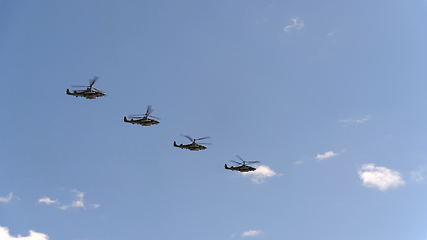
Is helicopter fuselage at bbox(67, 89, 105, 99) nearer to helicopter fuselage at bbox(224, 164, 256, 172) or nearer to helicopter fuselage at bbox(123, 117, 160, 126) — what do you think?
helicopter fuselage at bbox(123, 117, 160, 126)

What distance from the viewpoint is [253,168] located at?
648 ft

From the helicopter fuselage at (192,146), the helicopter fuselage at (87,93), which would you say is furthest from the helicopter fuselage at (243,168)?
the helicopter fuselage at (87,93)

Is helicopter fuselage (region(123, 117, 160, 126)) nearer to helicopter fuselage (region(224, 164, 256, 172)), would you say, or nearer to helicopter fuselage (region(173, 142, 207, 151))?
helicopter fuselage (region(173, 142, 207, 151))

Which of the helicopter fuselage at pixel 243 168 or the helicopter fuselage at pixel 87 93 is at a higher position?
the helicopter fuselage at pixel 87 93

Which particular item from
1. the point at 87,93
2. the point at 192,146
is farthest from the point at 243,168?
the point at 87,93

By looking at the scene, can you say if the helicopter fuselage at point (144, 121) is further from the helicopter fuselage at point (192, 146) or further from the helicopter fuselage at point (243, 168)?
the helicopter fuselage at point (243, 168)

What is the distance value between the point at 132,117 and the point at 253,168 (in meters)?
49.1

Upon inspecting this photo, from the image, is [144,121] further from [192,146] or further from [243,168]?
[243,168]

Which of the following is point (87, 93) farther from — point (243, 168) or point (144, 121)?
point (243, 168)

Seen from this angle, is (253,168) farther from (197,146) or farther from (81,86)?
(81,86)

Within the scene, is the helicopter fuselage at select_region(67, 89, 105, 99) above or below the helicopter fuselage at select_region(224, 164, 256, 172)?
above

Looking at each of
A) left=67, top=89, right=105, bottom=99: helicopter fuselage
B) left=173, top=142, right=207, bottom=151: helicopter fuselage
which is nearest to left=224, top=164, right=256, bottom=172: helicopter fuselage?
left=173, top=142, right=207, bottom=151: helicopter fuselage

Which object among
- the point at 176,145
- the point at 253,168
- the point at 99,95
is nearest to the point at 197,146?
the point at 176,145

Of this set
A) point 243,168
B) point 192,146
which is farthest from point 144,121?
point 243,168
